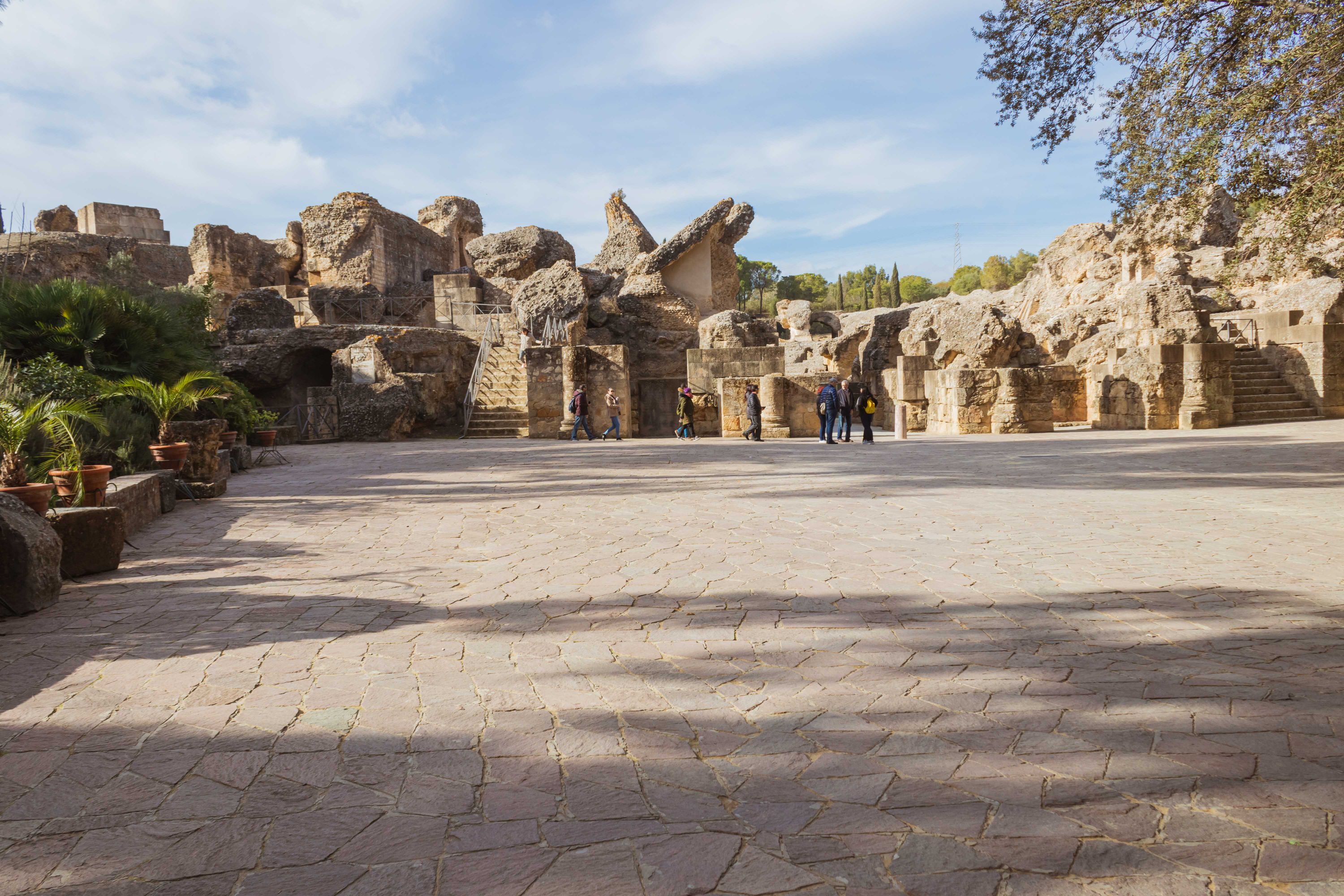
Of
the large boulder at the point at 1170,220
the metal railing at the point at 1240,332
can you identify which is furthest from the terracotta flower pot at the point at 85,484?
the metal railing at the point at 1240,332

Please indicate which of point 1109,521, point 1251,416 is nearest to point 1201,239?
point 1251,416

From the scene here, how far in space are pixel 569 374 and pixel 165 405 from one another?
403 inches

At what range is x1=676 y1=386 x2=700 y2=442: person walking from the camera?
18.2 metres

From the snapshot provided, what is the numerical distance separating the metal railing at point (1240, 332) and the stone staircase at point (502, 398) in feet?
58.2

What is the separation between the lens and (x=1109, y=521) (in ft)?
21.5

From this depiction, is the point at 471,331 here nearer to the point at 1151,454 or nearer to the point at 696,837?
the point at 1151,454

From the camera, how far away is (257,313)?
2358 centimetres

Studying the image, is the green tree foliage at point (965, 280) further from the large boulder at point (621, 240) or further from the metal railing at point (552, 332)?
the metal railing at point (552, 332)

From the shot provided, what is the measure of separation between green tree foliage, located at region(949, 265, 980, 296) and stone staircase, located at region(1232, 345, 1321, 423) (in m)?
54.8

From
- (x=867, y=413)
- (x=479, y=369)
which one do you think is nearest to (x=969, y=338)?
(x=867, y=413)

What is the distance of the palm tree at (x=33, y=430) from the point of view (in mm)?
5387

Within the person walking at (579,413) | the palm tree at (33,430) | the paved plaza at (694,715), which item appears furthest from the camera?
the person walking at (579,413)

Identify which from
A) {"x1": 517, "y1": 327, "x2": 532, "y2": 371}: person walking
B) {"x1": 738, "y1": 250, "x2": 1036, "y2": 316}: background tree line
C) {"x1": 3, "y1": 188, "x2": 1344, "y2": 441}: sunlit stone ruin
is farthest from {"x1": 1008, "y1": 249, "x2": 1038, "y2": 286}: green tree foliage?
{"x1": 517, "y1": 327, "x2": 532, "y2": 371}: person walking

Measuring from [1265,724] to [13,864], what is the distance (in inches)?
147
